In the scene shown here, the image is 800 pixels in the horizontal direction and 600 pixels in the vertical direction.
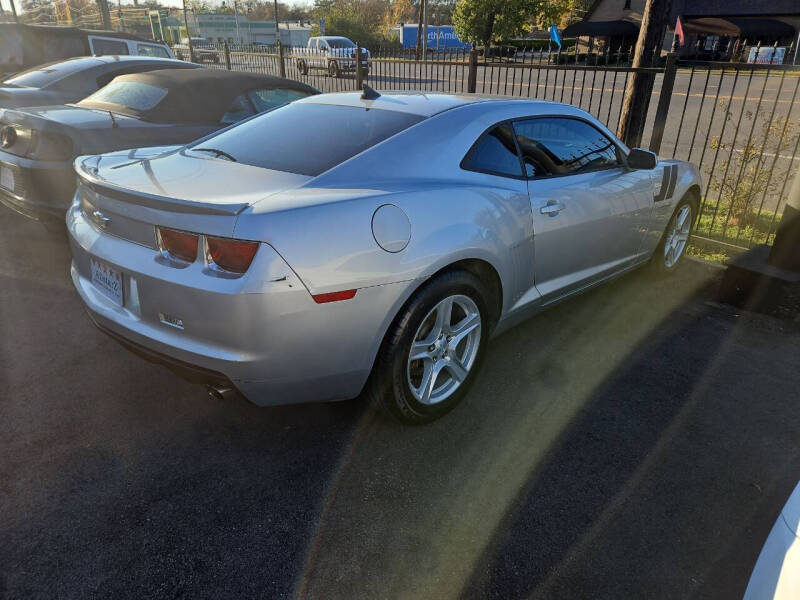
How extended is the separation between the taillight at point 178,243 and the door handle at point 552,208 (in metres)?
1.85

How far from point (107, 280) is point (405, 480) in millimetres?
1611

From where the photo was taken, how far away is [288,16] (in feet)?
374

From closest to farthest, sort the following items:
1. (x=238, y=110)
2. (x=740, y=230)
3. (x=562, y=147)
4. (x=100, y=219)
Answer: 1. (x=100, y=219)
2. (x=562, y=147)
3. (x=238, y=110)
4. (x=740, y=230)

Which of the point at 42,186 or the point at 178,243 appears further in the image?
the point at 42,186

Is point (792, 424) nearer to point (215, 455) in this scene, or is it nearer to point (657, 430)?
point (657, 430)

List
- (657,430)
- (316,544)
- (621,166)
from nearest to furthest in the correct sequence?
(316,544)
(657,430)
(621,166)

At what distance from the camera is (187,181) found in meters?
2.54

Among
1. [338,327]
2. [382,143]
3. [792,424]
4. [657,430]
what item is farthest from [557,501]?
[382,143]

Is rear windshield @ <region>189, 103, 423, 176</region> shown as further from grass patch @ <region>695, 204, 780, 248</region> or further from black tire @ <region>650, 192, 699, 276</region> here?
grass patch @ <region>695, 204, 780, 248</region>

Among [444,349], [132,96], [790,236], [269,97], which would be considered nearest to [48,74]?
[132,96]

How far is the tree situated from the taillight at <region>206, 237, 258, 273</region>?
42.0 meters

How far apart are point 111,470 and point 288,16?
127 metres

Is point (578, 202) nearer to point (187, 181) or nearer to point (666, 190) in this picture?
point (666, 190)

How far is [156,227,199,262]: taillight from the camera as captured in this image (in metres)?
2.25
